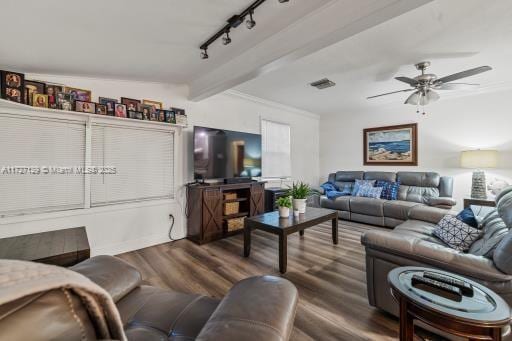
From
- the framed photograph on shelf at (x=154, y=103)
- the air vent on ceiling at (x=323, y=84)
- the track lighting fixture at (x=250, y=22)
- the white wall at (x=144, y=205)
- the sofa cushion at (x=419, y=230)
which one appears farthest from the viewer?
the air vent on ceiling at (x=323, y=84)

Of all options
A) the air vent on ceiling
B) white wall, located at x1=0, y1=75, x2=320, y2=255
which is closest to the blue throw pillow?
the air vent on ceiling

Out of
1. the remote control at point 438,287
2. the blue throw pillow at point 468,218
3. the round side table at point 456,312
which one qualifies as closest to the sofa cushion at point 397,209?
the blue throw pillow at point 468,218

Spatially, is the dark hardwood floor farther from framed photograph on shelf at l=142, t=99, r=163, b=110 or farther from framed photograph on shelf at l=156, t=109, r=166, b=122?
framed photograph on shelf at l=142, t=99, r=163, b=110

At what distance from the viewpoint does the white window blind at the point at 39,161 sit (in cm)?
231

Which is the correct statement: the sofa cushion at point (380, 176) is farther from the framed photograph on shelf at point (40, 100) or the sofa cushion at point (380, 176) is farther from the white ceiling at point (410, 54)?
the framed photograph on shelf at point (40, 100)

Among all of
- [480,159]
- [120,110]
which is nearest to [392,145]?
[480,159]

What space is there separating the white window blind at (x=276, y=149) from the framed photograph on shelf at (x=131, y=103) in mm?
2464

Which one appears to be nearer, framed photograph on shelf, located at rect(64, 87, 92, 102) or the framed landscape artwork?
framed photograph on shelf, located at rect(64, 87, 92, 102)

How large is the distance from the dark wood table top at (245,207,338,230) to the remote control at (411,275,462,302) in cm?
139

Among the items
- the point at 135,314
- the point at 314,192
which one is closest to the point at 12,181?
the point at 135,314

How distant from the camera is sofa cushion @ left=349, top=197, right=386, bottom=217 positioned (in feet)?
13.8

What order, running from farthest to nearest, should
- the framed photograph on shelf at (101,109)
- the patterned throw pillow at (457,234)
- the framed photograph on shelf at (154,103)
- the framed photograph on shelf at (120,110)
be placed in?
the framed photograph on shelf at (154,103)
the framed photograph on shelf at (120,110)
the framed photograph on shelf at (101,109)
the patterned throw pillow at (457,234)

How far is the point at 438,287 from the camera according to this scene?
117cm

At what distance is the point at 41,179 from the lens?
2500 mm
